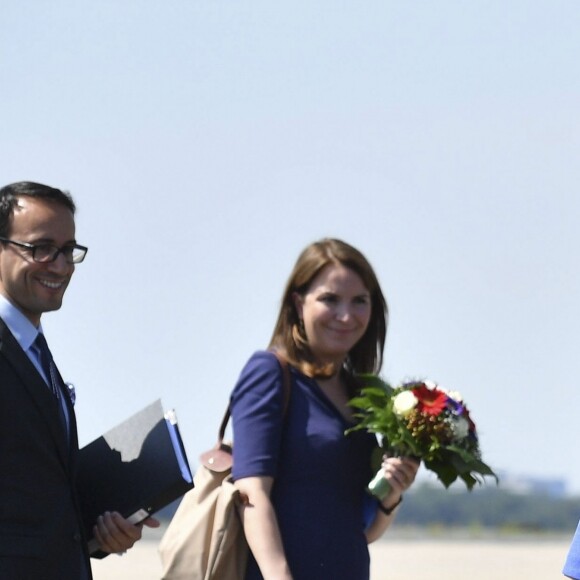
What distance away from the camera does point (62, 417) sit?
5.49 meters

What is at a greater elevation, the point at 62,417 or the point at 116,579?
the point at 62,417

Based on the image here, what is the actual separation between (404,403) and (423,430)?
0.12 m

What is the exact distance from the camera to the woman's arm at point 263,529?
590 centimetres

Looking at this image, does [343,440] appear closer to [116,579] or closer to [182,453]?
[182,453]

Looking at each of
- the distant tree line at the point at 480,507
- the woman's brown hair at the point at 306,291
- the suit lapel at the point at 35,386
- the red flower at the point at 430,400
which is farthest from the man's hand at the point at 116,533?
the distant tree line at the point at 480,507

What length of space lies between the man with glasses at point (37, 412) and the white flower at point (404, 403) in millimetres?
1007

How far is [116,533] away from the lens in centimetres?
563

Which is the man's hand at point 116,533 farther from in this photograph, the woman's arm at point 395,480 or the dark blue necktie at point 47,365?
the woman's arm at point 395,480

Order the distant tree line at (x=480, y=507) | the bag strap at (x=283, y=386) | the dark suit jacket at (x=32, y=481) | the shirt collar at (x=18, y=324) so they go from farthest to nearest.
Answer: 1. the distant tree line at (x=480, y=507)
2. the bag strap at (x=283, y=386)
3. the shirt collar at (x=18, y=324)
4. the dark suit jacket at (x=32, y=481)

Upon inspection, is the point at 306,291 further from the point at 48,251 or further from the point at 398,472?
the point at 48,251

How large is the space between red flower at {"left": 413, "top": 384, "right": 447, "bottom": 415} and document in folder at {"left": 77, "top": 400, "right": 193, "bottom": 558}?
97cm

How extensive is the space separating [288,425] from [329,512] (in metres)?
0.33

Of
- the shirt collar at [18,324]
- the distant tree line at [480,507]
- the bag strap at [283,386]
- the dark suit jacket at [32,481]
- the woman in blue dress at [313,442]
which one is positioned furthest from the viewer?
the distant tree line at [480,507]

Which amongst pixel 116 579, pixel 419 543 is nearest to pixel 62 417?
pixel 116 579
